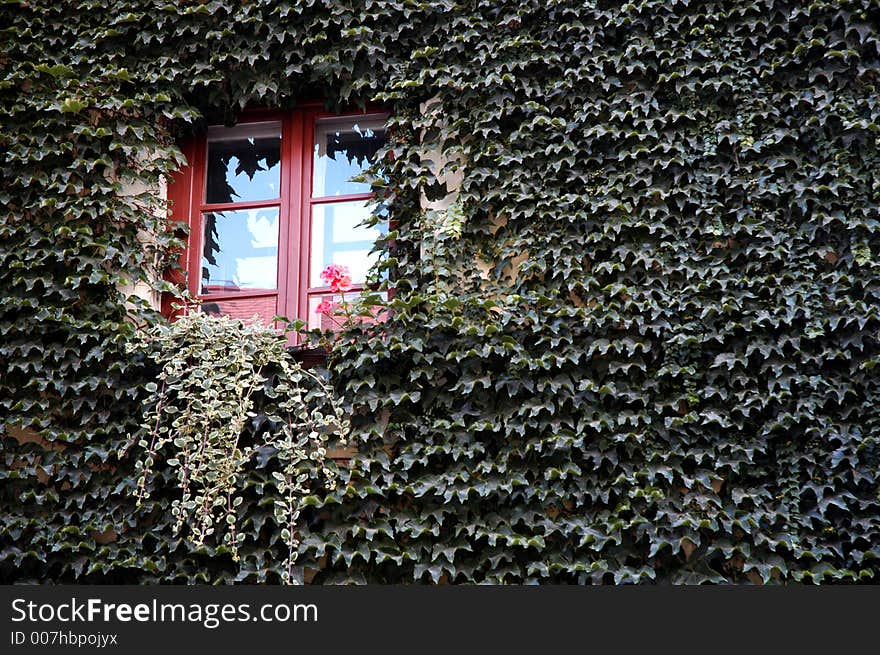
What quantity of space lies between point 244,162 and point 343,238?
772 millimetres

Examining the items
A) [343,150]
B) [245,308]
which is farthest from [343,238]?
[245,308]

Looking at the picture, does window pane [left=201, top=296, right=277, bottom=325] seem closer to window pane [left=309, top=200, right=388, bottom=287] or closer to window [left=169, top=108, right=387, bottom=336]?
window [left=169, top=108, right=387, bottom=336]

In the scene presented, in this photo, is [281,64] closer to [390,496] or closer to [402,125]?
[402,125]

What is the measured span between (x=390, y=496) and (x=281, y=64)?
7.96 ft

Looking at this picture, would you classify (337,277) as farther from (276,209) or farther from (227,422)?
(227,422)

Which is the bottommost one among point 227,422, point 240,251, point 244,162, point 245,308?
point 227,422

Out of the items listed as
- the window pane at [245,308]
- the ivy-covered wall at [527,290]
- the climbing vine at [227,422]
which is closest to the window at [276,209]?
the window pane at [245,308]

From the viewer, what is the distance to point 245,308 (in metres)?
5.45

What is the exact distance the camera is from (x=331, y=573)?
4.75 metres

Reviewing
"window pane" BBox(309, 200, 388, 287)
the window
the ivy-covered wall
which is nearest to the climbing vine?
the ivy-covered wall

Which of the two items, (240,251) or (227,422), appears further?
(240,251)

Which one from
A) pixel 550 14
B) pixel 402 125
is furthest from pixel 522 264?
pixel 550 14

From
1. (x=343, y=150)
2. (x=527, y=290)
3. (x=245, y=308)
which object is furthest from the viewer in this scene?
(x=343, y=150)

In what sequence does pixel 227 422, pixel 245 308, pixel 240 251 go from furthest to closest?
pixel 240 251, pixel 245 308, pixel 227 422
